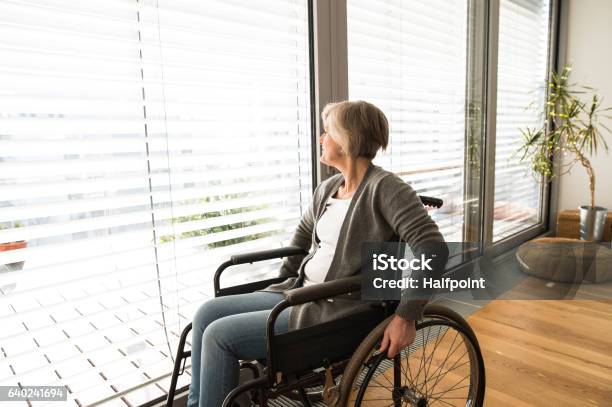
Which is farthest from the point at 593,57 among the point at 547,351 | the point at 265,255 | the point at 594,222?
the point at 265,255

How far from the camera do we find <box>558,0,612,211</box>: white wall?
13.9ft

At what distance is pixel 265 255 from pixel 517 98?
10.3ft

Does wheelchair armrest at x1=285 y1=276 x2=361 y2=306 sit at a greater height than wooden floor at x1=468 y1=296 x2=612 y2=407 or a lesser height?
greater

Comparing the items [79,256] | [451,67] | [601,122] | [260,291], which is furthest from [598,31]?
[79,256]

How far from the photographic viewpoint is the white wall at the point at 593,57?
4230 mm

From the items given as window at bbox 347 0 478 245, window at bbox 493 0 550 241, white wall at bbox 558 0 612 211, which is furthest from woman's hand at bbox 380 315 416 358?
white wall at bbox 558 0 612 211

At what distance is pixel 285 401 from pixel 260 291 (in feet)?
1.86

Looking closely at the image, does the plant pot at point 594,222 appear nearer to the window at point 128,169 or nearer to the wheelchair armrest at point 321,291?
the window at point 128,169

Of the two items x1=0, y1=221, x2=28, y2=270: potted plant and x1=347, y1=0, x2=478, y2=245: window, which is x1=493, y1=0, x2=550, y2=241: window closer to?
x1=347, y1=0, x2=478, y2=245: window

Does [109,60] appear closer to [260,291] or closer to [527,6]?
[260,291]

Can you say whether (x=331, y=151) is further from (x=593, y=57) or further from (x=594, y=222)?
(x=593, y=57)

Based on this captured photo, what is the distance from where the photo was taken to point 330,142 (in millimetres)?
1558

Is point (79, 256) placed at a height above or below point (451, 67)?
below

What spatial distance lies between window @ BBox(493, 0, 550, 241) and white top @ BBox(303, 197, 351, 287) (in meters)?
2.54
